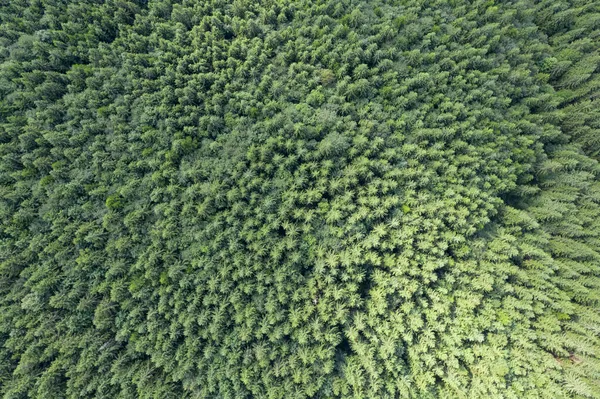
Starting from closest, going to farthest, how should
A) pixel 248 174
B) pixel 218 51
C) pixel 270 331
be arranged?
1. pixel 270 331
2. pixel 248 174
3. pixel 218 51

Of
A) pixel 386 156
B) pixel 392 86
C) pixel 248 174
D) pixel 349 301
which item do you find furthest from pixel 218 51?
pixel 349 301

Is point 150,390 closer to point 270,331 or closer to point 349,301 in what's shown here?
point 270,331

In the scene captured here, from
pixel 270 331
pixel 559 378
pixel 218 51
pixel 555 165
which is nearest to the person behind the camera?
pixel 559 378

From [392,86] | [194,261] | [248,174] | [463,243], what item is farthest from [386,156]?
[194,261]

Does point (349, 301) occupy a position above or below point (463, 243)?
below

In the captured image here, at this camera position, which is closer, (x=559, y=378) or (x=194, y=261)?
(x=559, y=378)

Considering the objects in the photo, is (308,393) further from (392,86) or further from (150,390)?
(392,86)

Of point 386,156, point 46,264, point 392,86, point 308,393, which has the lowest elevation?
point 308,393
